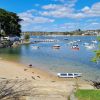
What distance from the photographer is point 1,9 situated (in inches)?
5472

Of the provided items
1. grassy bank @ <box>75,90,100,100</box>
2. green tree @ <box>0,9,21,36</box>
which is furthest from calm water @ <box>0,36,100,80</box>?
green tree @ <box>0,9,21,36</box>

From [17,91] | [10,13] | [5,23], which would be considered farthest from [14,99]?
[10,13]

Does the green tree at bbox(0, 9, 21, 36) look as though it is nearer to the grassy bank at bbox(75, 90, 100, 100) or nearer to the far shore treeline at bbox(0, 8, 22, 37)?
the far shore treeline at bbox(0, 8, 22, 37)

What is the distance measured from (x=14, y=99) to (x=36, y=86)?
3.76 metres

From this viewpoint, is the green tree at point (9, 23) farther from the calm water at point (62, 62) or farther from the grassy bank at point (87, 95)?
the grassy bank at point (87, 95)

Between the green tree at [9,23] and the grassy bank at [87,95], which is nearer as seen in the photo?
the grassy bank at [87,95]

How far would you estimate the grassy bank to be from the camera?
14803 mm

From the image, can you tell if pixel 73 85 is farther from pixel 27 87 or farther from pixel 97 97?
pixel 97 97

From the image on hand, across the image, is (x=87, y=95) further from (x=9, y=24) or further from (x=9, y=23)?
(x=9, y=23)

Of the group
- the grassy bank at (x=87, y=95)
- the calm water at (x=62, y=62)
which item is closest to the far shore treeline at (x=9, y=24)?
the calm water at (x=62, y=62)

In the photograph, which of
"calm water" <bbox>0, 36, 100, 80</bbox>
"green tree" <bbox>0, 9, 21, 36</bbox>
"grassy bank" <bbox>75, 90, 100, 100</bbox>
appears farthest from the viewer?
"green tree" <bbox>0, 9, 21, 36</bbox>

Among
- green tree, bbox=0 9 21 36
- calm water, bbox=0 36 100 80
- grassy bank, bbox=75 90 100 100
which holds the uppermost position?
green tree, bbox=0 9 21 36

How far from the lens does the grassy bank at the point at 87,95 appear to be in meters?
14.8

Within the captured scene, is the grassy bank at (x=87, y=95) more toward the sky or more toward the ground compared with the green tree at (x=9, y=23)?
more toward the ground
